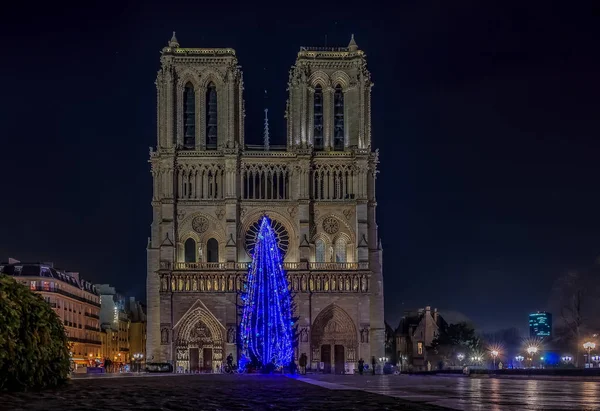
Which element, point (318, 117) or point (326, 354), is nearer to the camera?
point (326, 354)

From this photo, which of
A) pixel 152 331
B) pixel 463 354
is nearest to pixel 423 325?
pixel 463 354

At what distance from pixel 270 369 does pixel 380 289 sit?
2778 centimetres

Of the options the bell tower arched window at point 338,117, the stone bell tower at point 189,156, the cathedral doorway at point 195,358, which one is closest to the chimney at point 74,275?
the stone bell tower at point 189,156

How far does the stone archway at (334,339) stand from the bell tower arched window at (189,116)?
20.1 m

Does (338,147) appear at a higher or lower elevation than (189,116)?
lower

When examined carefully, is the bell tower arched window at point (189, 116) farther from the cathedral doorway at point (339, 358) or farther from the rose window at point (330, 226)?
the cathedral doorway at point (339, 358)

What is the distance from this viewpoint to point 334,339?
9538 centimetres

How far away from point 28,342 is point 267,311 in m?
49.2

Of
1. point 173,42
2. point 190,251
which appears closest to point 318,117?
point 173,42

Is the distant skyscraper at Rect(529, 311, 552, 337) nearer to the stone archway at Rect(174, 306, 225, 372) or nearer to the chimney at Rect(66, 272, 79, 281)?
the stone archway at Rect(174, 306, 225, 372)

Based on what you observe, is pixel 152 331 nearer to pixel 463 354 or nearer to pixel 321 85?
pixel 321 85

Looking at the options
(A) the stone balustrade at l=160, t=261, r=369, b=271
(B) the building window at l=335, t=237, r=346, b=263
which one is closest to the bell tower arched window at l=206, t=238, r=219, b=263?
(A) the stone balustrade at l=160, t=261, r=369, b=271

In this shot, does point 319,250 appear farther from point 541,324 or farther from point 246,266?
point 541,324

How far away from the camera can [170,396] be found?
2269cm
